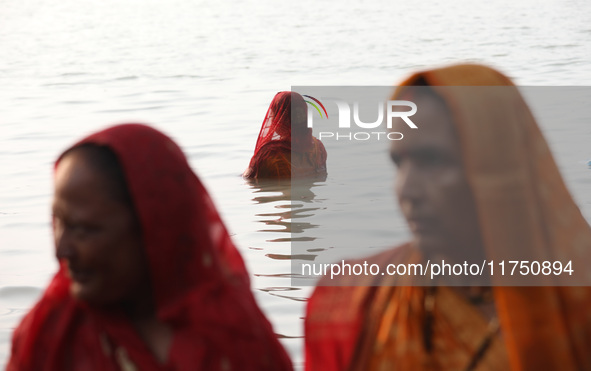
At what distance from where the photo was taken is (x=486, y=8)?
40375 mm

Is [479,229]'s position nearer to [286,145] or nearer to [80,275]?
[80,275]

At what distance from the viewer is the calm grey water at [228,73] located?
7641mm

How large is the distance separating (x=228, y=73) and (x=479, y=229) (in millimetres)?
20156

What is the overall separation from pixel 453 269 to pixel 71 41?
1305 inches

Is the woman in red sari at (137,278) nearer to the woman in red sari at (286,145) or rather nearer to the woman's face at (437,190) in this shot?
the woman's face at (437,190)

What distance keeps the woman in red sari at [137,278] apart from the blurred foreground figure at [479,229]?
0.40 m

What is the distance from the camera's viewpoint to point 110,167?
2.70m

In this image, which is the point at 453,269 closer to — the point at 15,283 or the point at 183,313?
the point at 183,313

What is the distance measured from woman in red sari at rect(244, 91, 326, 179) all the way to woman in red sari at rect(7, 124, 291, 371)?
6562mm

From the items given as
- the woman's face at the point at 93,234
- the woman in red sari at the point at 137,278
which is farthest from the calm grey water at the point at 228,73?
the woman's face at the point at 93,234

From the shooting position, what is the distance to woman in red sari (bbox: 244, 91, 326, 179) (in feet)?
30.8

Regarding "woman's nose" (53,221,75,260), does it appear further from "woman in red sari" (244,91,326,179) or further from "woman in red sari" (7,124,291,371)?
"woman in red sari" (244,91,326,179)

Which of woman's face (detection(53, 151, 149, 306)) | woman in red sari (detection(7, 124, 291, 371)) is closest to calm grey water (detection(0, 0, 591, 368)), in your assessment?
woman in red sari (detection(7, 124, 291, 371))

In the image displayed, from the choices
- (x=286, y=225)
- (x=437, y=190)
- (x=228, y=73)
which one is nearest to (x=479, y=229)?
(x=437, y=190)
